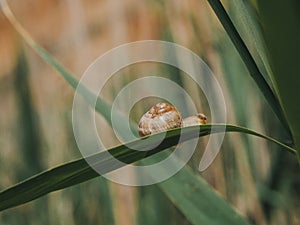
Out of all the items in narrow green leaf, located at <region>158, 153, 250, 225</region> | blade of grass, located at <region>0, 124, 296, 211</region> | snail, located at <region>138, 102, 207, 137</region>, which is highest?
snail, located at <region>138, 102, 207, 137</region>

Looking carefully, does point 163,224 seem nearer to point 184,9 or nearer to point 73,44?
point 184,9

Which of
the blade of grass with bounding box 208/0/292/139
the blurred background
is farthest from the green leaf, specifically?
the blurred background

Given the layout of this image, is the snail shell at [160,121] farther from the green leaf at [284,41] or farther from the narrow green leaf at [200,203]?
the green leaf at [284,41]

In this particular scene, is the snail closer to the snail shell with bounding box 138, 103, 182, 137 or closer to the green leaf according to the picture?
the snail shell with bounding box 138, 103, 182, 137

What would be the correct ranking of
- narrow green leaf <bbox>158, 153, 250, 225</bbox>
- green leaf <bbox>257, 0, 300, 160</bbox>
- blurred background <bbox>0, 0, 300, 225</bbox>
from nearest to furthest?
1. green leaf <bbox>257, 0, 300, 160</bbox>
2. narrow green leaf <bbox>158, 153, 250, 225</bbox>
3. blurred background <bbox>0, 0, 300, 225</bbox>

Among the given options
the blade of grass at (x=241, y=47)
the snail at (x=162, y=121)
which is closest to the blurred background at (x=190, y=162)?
the snail at (x=162, y=121)

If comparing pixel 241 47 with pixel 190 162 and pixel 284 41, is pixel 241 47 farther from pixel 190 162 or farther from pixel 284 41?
pixel 190 162

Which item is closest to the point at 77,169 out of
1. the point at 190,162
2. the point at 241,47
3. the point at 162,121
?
the point at 241,47

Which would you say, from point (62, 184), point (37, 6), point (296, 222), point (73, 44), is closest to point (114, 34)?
point (73, 44)

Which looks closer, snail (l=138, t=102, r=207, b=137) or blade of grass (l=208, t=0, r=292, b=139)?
blade of grass (l=208, t=0, r=292, b=139)

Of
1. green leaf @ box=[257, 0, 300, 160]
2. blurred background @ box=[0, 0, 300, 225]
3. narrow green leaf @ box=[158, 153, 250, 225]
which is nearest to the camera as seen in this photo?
green leaf @ box=[257, 0, 300, 160]
